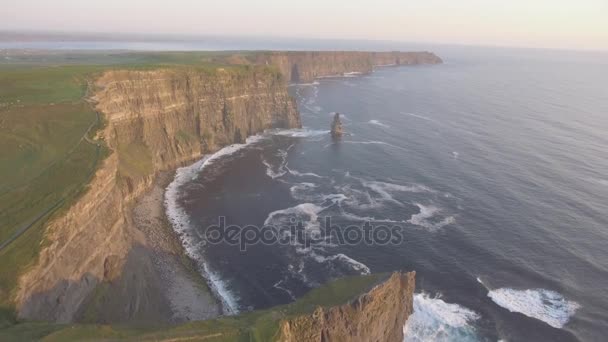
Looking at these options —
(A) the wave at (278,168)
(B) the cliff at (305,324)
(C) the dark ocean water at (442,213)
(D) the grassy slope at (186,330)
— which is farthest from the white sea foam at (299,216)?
(D) the grassy slope at (186,330)

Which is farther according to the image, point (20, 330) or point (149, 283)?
point (149, 283)

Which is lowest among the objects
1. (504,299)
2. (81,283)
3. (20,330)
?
(504,299)

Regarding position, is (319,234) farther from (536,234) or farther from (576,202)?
(576,202)

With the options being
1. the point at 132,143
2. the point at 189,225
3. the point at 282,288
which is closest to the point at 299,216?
the point at 189,225

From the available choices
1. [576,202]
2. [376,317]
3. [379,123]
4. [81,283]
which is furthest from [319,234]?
[379,123]

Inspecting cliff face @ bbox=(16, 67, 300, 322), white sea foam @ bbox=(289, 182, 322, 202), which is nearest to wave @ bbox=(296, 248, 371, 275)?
white sea foam @ bbox=(289, 182, 322, 202)

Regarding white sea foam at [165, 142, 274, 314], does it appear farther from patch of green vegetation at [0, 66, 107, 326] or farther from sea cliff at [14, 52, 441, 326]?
patch of green vegetation at [0, 66, 107, 326]
